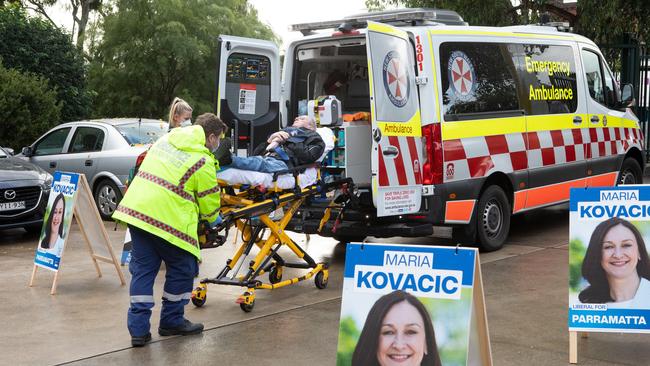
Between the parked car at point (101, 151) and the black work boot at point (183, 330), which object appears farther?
→ the parked car at point (101, 151)

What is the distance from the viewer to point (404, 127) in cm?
766

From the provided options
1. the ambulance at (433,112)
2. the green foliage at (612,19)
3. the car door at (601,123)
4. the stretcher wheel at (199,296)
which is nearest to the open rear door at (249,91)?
the ambulance at (433,112)

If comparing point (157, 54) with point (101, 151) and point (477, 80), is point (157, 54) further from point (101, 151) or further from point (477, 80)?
point (477, 80)

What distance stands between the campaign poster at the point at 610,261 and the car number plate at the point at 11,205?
22.6 ft

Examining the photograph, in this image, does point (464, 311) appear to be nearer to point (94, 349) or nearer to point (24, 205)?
point (94, 349)

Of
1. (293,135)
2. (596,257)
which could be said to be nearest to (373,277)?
(596,257)

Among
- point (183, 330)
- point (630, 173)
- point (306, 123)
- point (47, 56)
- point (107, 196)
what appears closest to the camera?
point (183, 330)

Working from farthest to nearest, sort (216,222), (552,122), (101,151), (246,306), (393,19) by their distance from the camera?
1. (101,151)
2. (552,122)
3. (393,19)
4. (246,306)
5. (216,222)

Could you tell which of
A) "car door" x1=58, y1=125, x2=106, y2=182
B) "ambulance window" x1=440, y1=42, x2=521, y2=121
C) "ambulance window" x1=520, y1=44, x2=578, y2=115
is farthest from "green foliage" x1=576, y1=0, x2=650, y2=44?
"car door" x1=58, y1=125, x2=106, y2=182

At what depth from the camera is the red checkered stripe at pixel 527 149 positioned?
8141 mm

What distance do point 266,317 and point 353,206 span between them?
191 centimetres

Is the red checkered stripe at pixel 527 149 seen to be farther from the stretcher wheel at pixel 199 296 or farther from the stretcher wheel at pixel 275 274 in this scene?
the stretcher wheel at pixel 199 296

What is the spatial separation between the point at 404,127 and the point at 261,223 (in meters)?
1.65

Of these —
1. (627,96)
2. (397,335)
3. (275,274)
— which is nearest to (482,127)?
(275,274)
